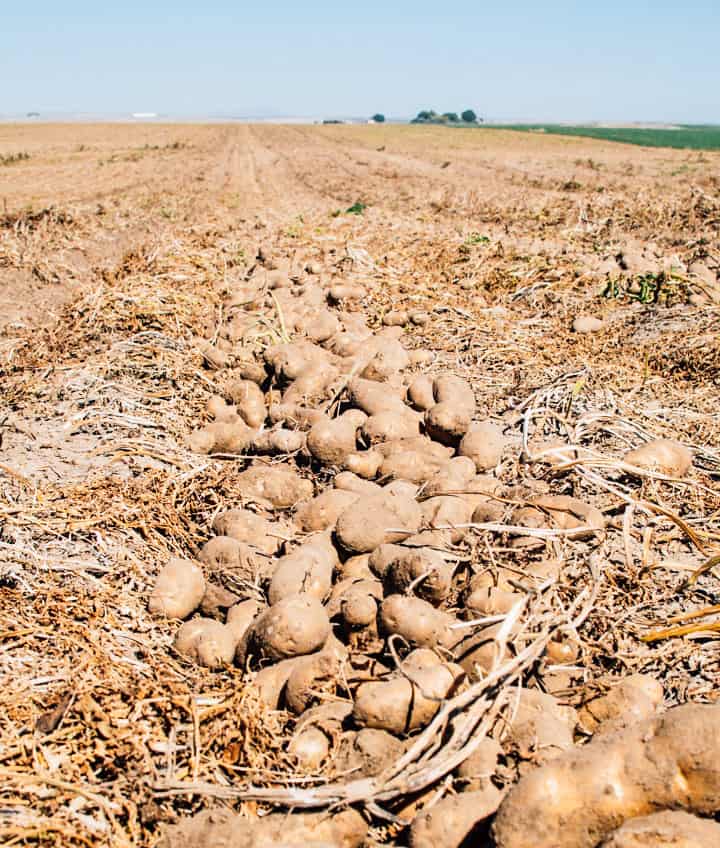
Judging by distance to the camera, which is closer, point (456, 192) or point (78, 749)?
point (78, 749)

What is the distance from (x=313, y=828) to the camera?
1.96 metres

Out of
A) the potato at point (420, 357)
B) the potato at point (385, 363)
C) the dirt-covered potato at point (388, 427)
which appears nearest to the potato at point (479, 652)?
the dirt-covered potato at point (388, 427)

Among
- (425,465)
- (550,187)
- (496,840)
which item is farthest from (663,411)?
(550,187)

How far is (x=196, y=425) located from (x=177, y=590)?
1756 mm

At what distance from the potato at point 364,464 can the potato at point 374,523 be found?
18.8 inches

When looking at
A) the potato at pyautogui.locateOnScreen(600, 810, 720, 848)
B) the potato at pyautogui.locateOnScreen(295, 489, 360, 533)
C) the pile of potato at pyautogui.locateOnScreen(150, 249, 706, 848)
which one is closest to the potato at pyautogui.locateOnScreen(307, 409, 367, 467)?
the pile of potato at pyautogui.locateOnScreen(150, 249, 706, 848)

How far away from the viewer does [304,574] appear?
2883 mm

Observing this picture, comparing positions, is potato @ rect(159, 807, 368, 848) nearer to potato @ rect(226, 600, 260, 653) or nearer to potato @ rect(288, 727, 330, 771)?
potato @ rect(288, 727, 330, 771)

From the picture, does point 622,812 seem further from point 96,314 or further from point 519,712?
point 96,314

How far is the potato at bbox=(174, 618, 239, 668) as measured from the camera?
2.71m

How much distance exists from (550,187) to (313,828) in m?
17.1

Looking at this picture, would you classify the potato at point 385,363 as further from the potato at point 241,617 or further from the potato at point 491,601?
the potato at point 491,601

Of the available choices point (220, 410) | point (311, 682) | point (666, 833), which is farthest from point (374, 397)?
point (666, 833)

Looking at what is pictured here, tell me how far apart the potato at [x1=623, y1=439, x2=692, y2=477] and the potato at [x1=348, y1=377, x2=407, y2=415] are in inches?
53.0
